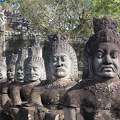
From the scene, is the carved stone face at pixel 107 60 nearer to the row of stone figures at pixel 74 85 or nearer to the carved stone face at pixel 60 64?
the row of stone figures at pixel 74 85

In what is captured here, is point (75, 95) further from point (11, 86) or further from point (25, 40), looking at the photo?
point (25, 40)

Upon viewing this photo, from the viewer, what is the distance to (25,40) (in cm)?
1535

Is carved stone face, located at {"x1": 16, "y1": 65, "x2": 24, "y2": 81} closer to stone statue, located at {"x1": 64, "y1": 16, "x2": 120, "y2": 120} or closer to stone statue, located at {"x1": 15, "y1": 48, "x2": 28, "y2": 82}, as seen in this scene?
stone statue, located at {"x1": 15, "y1": 48, "x2": 28, "y2": 82}

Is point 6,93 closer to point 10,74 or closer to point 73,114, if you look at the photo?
point 10,74

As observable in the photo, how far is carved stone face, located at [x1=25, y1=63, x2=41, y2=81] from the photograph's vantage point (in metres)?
4.96

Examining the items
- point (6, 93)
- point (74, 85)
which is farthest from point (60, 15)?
point (74, 85)

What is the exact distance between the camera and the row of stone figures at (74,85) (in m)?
2.96

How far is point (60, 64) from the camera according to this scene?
4.08 meters

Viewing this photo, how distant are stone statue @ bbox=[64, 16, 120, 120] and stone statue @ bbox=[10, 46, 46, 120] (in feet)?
6.48

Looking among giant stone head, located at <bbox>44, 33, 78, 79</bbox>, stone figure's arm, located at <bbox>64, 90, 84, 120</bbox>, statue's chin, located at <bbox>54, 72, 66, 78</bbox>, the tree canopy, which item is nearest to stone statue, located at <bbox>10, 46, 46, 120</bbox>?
giant stone head, located at <bbox>44, 33, 78, 79</bbox>

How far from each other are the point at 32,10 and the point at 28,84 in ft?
43.1

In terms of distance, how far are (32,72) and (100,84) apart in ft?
6.99

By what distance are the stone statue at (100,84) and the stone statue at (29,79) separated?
1.98 metres

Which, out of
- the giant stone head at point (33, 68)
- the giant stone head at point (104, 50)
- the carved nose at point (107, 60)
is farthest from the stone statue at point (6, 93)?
the carved nose at point (107, 60)
